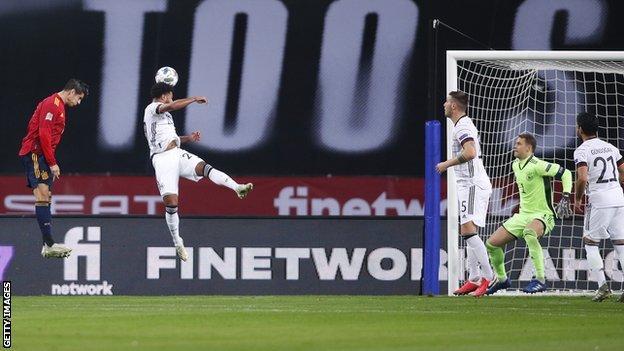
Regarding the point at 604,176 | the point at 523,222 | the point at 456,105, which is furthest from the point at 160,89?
the point at 604,176

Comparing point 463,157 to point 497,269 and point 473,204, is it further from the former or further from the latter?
point 497,269

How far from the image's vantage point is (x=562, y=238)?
14305 millimetres

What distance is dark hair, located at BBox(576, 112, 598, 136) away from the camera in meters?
12.1

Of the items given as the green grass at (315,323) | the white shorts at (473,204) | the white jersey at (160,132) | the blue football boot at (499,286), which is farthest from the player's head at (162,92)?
the blue football boot at (499,286)

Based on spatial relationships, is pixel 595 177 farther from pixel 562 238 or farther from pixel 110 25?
pixel 110 25

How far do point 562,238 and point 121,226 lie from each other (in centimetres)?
382

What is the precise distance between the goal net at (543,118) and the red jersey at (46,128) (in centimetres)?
326

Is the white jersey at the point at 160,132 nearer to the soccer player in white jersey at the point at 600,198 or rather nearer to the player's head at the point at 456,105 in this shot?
the player's head at the point at 456,105

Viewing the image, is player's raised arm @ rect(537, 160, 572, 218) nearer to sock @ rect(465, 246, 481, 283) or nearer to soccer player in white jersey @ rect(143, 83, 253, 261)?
sock @ rect(465, 246, 481, 283)

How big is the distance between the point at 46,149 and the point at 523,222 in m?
3.80

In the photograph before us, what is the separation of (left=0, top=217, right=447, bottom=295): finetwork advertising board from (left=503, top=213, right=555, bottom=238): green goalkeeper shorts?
46.7 inches

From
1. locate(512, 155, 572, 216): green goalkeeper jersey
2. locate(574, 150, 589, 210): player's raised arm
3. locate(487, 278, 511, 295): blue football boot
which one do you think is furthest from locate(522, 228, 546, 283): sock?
locate(574, 150, 589, 210): player's raised arm

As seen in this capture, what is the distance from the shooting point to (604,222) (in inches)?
487

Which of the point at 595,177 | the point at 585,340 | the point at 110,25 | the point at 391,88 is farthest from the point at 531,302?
the point at 110,25
